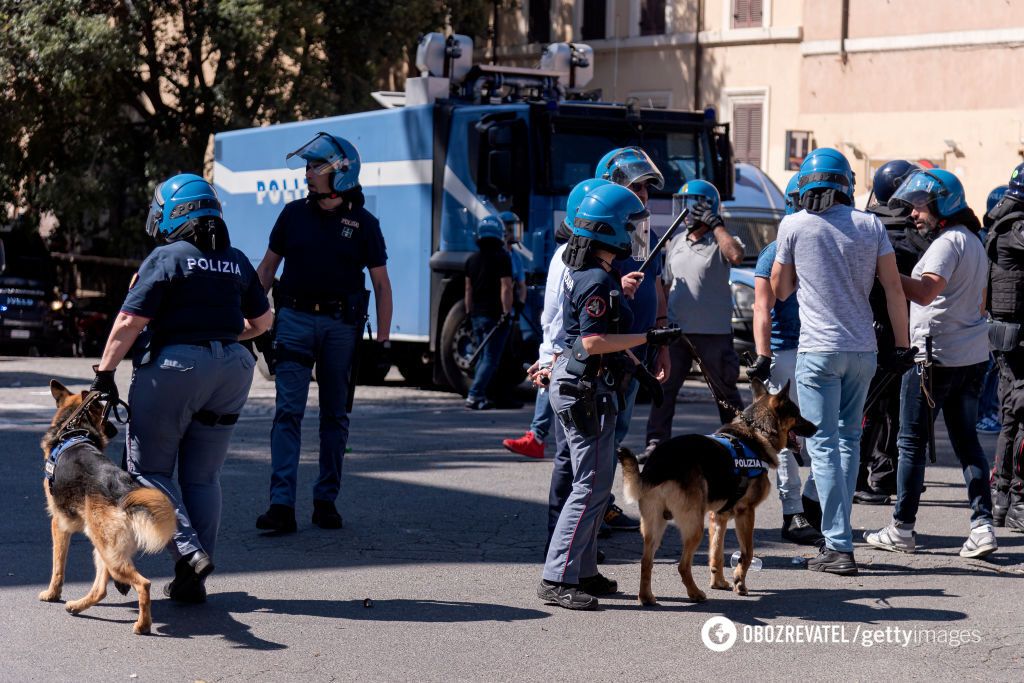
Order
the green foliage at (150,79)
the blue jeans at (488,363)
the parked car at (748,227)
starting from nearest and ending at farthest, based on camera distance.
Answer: the blue jeans at (488,363)
the parked car at (748,227)
the green foliage at (150,79)

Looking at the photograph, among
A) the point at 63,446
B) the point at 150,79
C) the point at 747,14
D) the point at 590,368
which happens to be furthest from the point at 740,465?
the point at 747,14

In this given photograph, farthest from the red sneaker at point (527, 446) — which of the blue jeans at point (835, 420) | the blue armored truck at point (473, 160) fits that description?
the blue armored truck at point (473, 160)

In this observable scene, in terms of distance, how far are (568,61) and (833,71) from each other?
1121cm

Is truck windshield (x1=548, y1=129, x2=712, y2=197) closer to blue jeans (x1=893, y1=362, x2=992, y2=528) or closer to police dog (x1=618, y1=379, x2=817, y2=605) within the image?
blue jeans (x1=893, y1=362, x2=992, y2=528)

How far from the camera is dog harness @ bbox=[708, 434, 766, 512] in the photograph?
6535 millimetres

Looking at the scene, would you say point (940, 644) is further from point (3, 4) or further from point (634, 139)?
point (3, 4)

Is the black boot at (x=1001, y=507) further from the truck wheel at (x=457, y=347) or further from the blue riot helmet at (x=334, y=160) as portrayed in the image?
the truck wheel at (x=457, y=347)

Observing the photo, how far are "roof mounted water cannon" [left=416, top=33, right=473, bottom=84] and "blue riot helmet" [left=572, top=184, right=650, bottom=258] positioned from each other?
930cm

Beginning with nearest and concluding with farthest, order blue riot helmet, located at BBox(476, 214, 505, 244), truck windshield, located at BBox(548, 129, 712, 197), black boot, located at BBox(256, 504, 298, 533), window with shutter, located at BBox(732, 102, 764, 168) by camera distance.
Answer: black boot, located at BBox(256, 504, 298, 533) < blue riot helmet, located at BBox(476, 214, 505, 244) < truck windshield, located at BBox(548, 129, 712, 197) < window with shutter, located at BBox(732, 102, 764, 168)

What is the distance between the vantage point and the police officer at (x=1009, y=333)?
8078 mm

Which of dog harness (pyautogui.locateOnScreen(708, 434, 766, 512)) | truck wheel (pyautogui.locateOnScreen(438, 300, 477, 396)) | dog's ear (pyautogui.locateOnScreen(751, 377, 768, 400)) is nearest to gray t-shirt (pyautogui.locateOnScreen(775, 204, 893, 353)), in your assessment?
dog's ear (pyautogui.locateOnScreen(751, 377, 768, 400))

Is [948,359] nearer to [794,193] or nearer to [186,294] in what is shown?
[794,193]

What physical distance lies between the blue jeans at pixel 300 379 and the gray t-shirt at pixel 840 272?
247 centimetres

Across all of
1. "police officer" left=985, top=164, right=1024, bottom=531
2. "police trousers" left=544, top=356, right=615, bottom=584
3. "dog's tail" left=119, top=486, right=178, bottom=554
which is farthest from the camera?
"police officer" left=985, top=164, right=1024, bottom=531
